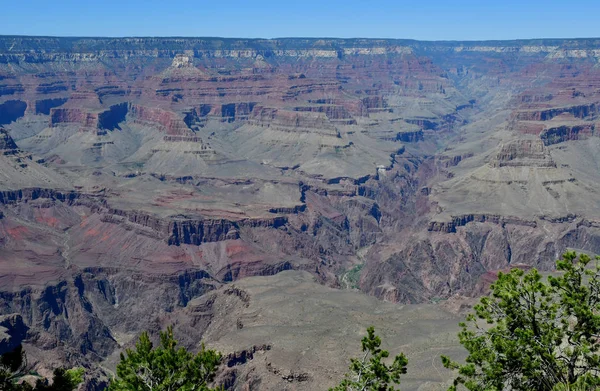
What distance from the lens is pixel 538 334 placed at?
25.8 meters

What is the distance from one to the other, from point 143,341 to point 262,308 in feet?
198

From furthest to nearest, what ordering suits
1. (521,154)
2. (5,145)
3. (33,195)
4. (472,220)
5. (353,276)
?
(5,145), (521,154), (33,195), (472,220), (353,276)

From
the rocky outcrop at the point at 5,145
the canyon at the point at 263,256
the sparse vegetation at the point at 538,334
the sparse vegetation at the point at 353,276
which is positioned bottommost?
the sparse vegetation at the point at 353,276

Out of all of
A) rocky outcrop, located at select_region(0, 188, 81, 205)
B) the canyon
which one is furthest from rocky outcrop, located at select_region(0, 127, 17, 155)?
rocky outcrop, located at select_region(0, 188, 81, 205)

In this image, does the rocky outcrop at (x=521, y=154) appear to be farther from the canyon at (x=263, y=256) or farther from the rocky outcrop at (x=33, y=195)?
the rocky outcrop at (x=33, y=195)

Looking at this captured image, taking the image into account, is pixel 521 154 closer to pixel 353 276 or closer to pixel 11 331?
pixel 353 276

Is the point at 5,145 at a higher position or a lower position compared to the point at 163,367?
lower

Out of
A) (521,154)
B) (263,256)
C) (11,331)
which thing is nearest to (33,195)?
(263,256)

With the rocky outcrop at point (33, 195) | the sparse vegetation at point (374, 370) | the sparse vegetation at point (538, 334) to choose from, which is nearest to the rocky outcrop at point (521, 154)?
the rocky outcrop at point (33, 195)

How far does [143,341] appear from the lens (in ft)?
96.9

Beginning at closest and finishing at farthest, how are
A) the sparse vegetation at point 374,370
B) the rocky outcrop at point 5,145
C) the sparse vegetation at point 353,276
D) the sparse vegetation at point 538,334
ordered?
the sparse vegetation at point 538,334 < the sparse vegetation at point 374,370 < the sparse vegetation at point 353,276 < the rocky outcrop at point 5,145

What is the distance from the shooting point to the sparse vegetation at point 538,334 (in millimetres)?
24953

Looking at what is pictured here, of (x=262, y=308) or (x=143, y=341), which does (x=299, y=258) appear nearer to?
(x=262, y=308)

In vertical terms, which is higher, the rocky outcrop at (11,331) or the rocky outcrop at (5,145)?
the rocky outcrop at (5,145)
